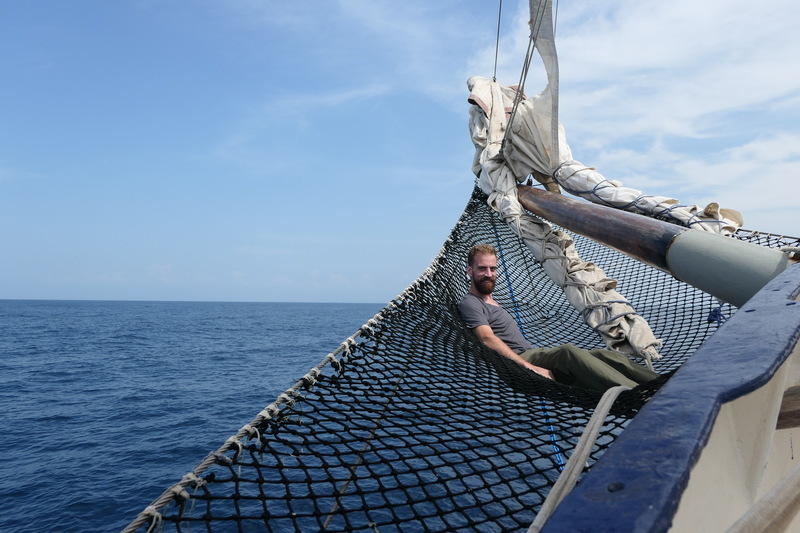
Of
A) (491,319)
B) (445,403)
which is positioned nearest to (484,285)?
(491,319)

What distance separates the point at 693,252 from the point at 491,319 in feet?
5.13

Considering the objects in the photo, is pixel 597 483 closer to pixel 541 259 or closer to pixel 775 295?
pixel 775 295

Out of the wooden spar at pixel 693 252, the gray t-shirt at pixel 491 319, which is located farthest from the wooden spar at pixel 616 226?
the gray t-shirt at pixel 491 319

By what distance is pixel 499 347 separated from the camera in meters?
3.13

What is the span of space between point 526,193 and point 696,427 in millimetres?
4125

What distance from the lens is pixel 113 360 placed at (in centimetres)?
2480

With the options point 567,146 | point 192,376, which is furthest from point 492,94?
point 192,376

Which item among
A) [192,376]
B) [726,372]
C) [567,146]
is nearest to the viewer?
[726,372]

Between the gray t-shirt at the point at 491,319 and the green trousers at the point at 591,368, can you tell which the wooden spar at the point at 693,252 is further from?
the gray t-shirt at the point at 491,319

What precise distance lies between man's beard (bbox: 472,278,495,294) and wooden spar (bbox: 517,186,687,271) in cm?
62

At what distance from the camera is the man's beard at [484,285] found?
355cm

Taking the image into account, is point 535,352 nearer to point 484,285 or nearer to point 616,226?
point 484,285

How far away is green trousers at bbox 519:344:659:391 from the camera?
2559 millimetres

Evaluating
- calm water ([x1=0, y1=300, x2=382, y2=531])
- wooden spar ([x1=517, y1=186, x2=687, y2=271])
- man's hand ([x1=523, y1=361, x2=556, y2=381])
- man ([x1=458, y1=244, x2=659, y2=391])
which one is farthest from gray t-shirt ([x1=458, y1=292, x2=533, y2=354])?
calm water ([x1=0, y1=300, x2=382, y2=531])
